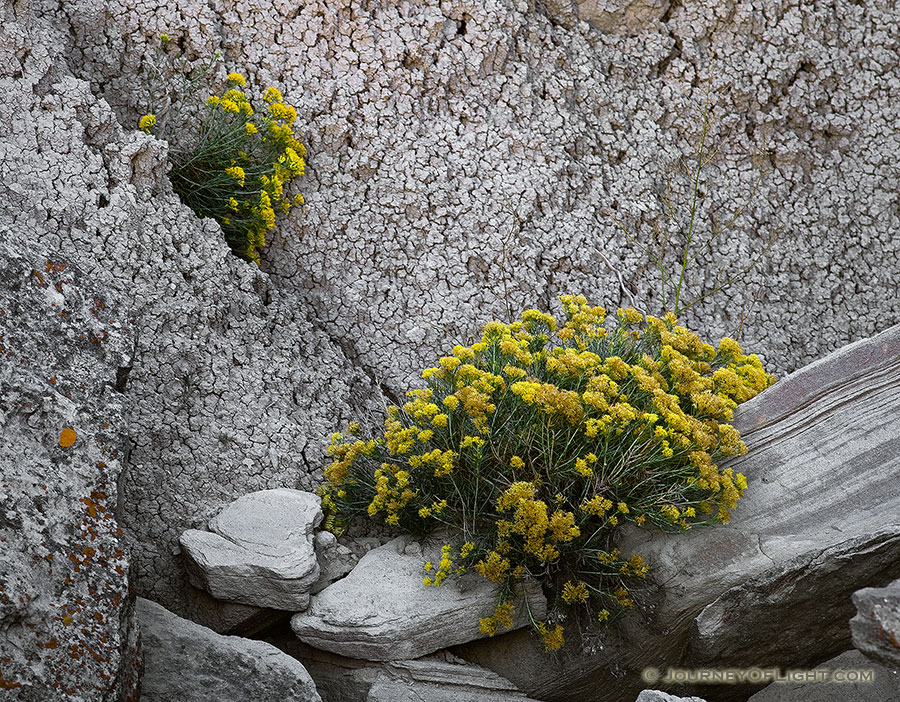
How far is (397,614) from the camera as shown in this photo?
117 inches

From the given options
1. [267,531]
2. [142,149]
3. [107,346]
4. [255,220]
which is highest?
[142,149]

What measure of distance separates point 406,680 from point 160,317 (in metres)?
1.61

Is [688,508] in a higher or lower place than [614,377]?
lower

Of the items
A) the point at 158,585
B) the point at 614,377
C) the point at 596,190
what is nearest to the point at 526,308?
the point at 596,190

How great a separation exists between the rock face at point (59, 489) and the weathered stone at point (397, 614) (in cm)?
65

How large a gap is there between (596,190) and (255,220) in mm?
1708

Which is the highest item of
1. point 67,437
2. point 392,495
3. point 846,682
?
point 67,437

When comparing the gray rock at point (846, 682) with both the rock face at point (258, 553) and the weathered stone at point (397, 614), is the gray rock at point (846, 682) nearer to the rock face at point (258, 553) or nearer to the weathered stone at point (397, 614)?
the weathered stone at point (397, 614)

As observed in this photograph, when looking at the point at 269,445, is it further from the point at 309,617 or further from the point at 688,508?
the point at 688,508

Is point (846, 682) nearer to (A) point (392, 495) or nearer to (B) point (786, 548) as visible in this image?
(B) point (786, 548)

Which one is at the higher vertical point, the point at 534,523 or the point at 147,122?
the point at 147,122

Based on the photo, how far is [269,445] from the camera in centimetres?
345

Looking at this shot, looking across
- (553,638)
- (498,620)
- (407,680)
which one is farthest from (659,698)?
(407,680)

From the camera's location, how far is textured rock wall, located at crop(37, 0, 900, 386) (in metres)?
4.05
